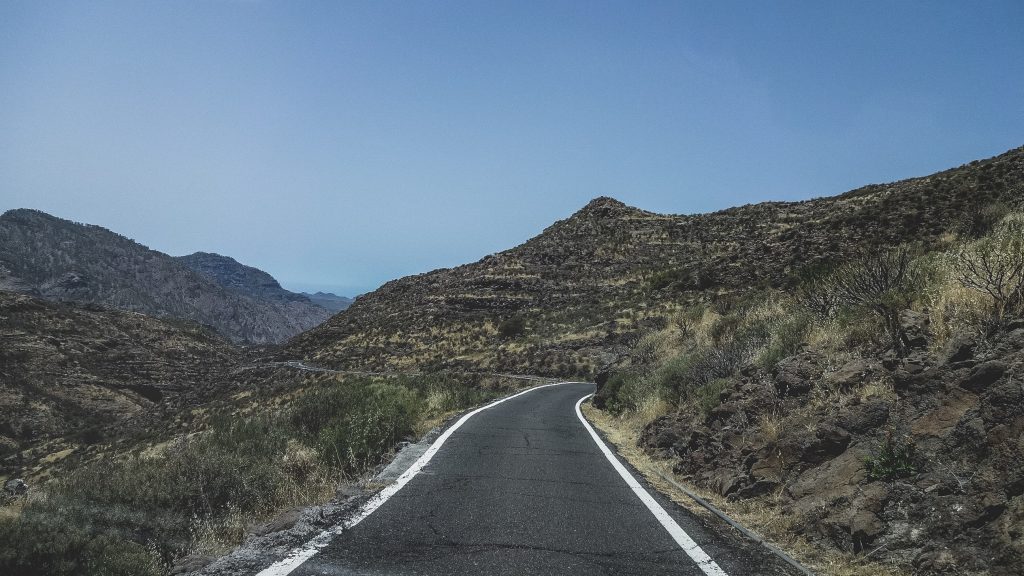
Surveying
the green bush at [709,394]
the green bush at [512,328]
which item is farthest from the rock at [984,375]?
the green bush at [512,328]

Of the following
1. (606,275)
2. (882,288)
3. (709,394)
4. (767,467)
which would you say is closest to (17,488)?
(709,394)

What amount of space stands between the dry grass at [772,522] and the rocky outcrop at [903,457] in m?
0.10

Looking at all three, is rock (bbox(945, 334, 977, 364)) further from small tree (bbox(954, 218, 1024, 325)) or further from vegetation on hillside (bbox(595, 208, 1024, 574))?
small tree (bbox(954, 218, 1024, 325))

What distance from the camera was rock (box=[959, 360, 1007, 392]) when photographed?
436 centimetres

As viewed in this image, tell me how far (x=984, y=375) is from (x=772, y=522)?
2.24 meters

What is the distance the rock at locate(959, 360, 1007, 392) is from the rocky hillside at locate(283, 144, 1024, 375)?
12.1 metres

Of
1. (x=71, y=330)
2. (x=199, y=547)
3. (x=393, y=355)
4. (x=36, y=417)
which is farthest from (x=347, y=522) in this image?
(x=71, y=330)

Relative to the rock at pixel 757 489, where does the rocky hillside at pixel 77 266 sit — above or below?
above

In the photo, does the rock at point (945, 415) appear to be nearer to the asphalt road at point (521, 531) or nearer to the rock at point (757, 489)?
the rock at point (757, 489)

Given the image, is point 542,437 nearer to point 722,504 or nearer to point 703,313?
point 722,504

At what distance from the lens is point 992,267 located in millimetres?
5875

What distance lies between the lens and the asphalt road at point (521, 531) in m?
3.76

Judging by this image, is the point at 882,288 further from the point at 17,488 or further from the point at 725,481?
the point at 17,488

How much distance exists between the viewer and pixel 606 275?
72.4m
